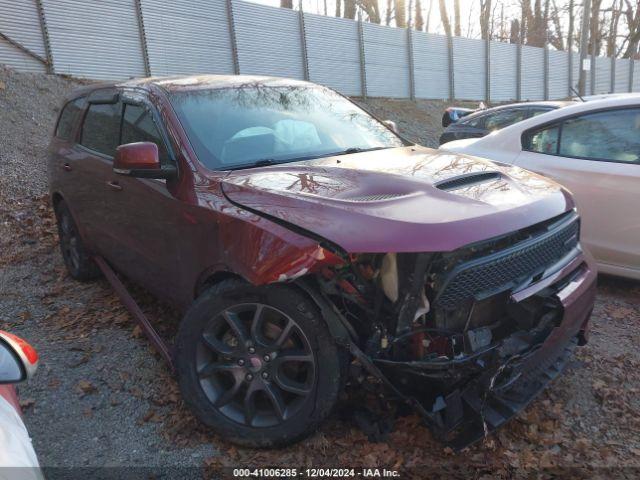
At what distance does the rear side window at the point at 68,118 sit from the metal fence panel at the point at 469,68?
20.5m

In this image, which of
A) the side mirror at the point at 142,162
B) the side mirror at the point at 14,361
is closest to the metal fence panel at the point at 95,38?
the side mirror at the point at 142,162

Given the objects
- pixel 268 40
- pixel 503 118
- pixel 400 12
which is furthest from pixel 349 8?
pixel 503 118

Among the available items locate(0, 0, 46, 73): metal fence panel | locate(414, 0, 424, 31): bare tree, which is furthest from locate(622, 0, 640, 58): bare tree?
locate(0, 0, 46, 73): metal fence panel

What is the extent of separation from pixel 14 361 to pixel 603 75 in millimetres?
34604

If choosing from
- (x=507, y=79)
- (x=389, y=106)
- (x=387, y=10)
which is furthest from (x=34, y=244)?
(x=387, y=10)

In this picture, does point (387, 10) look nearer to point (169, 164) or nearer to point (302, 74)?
point (302, 74)

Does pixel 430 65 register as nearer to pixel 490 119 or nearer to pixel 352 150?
pixel 490 119

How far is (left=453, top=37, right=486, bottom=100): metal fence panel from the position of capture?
23.4m

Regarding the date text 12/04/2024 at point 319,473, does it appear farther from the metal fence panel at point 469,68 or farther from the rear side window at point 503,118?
the metal fence panel at point 469,68

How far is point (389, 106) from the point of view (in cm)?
1950

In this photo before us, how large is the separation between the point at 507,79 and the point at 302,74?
12.4 m

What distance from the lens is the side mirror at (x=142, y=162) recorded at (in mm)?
3037

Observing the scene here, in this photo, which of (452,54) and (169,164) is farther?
(452,54)

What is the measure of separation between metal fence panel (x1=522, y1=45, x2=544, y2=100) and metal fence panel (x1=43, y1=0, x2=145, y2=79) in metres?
19.7
